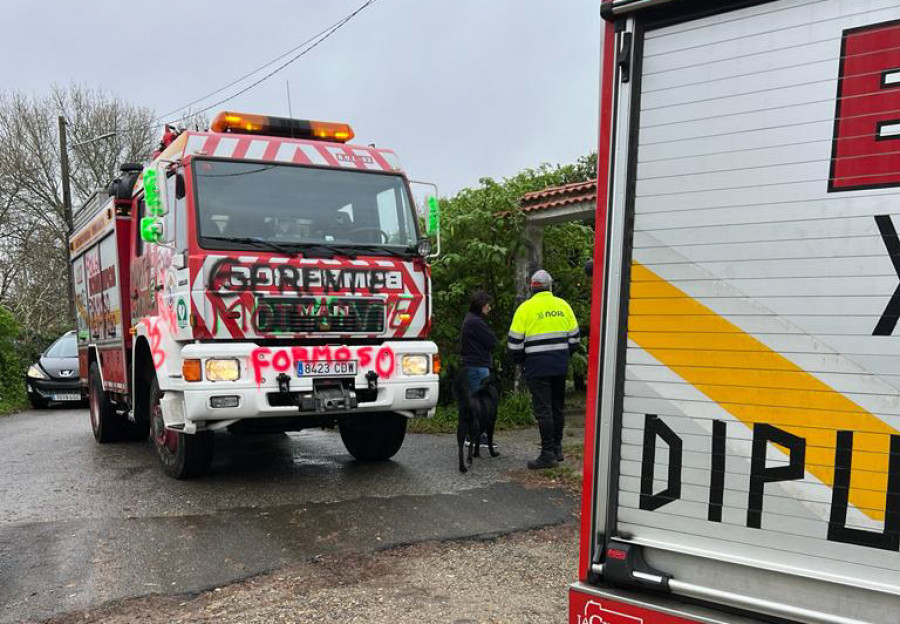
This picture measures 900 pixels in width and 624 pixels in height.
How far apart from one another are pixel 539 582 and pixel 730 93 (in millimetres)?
2833

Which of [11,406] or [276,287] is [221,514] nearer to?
[276,287]

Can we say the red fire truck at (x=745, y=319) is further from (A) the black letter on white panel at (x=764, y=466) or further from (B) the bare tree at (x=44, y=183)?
(B) the bare tree at (x=44, y=183)

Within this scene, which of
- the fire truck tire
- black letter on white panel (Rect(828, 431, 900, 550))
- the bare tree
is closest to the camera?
black letter on white panel (Rect(828, 431, 900, 550))

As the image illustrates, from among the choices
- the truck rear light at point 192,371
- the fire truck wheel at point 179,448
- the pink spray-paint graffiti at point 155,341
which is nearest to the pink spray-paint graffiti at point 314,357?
the truck rear light at point 192,371

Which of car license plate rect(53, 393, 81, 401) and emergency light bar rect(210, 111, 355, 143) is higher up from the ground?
emergency light bar rect(210, 111, 355, 143)

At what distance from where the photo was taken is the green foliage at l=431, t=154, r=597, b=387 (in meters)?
10.0

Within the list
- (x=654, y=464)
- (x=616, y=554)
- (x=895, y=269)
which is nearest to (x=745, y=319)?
(x=895, y=269)

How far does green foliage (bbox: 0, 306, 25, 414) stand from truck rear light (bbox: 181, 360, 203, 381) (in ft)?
38.5

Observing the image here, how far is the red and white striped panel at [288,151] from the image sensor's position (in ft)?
19.4

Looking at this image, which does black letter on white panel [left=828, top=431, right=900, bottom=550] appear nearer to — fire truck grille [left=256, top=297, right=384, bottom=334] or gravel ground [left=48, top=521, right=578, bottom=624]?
gravel ground [left=48, top=521, right=578, bottom=624]

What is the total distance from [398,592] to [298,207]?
11.0 ft

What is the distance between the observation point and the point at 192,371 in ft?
17.6

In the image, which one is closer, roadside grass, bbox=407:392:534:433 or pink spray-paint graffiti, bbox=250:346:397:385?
pink spray-paint graffiti, bbox=250:346:397:385

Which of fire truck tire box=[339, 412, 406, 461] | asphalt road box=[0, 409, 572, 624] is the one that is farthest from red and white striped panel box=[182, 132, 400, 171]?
asphalt road box=[0, 409, 572, 624]
